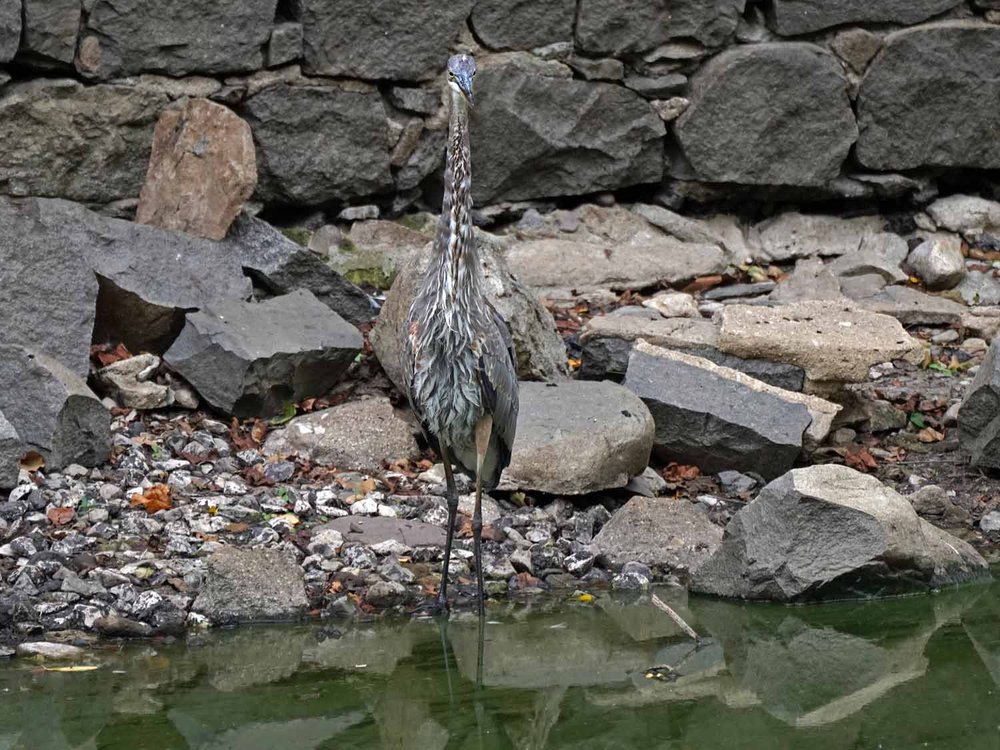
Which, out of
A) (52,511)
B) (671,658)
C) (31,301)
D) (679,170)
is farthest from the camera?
(679,170)

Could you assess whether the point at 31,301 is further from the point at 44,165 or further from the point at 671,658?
the point at 671,658

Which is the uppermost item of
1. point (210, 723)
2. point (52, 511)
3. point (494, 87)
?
point (494, 87)

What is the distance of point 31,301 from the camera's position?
282 inches

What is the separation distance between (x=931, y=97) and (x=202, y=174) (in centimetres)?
508

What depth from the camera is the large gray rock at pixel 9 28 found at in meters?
7.82

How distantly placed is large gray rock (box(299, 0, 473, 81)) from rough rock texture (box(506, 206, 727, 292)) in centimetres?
133

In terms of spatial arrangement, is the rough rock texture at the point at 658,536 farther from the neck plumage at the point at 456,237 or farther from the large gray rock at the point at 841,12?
the large gray rock at the point at 841,12

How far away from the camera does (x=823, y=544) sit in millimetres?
5828

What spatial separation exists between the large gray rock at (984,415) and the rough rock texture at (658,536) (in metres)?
1.53

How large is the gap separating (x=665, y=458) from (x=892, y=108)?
3942 millimetres

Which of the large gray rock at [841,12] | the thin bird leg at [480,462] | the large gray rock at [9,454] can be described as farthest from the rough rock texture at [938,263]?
the large gray rock at [9,454]

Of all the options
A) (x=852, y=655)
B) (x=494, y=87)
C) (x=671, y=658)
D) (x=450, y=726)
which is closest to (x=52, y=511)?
(x=450, y=726)

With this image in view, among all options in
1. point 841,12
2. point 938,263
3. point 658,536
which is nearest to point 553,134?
point 841,12

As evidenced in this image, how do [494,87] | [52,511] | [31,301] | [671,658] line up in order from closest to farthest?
[671,658], [52,511], [31,301], [494,87]
